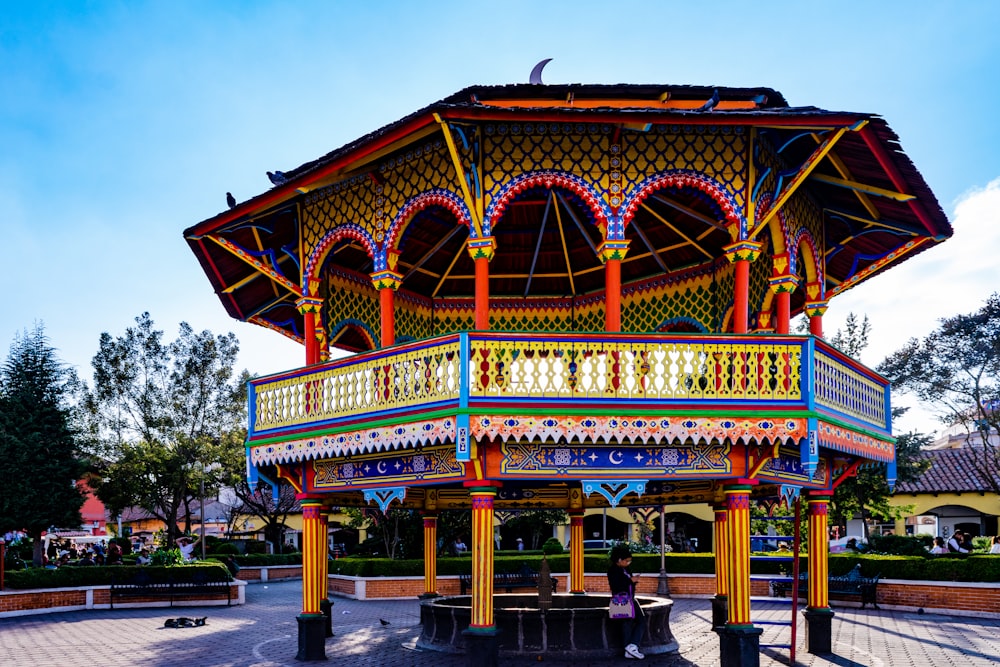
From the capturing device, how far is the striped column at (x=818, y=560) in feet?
45.2

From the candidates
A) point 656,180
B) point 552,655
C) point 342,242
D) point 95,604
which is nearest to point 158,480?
point 95,604

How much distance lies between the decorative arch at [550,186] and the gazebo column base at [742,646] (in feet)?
17.7

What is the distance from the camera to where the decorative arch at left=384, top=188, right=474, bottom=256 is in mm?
12555

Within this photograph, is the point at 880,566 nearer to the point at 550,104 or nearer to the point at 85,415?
the point at 550,104

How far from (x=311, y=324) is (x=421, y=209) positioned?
339cm

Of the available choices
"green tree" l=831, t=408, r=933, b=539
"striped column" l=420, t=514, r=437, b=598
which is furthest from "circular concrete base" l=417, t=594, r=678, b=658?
"green tree" l=831, t=408, r=933, b=539

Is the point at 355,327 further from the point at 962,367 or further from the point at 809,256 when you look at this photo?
the point at 962,367

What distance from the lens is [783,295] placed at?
14094mm

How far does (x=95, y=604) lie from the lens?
22656mm

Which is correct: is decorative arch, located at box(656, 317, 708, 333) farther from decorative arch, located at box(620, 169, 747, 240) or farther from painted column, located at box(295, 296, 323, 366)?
painted column, located at box(295, 296, 323, 366)

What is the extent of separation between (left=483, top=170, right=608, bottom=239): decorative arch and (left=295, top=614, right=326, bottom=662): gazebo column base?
254 inches

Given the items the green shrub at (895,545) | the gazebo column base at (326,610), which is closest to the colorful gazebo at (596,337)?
the gazebo column base at (326,610)

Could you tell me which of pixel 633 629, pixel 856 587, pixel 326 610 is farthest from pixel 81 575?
pixel 856 587

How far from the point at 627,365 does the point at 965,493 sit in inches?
1253
